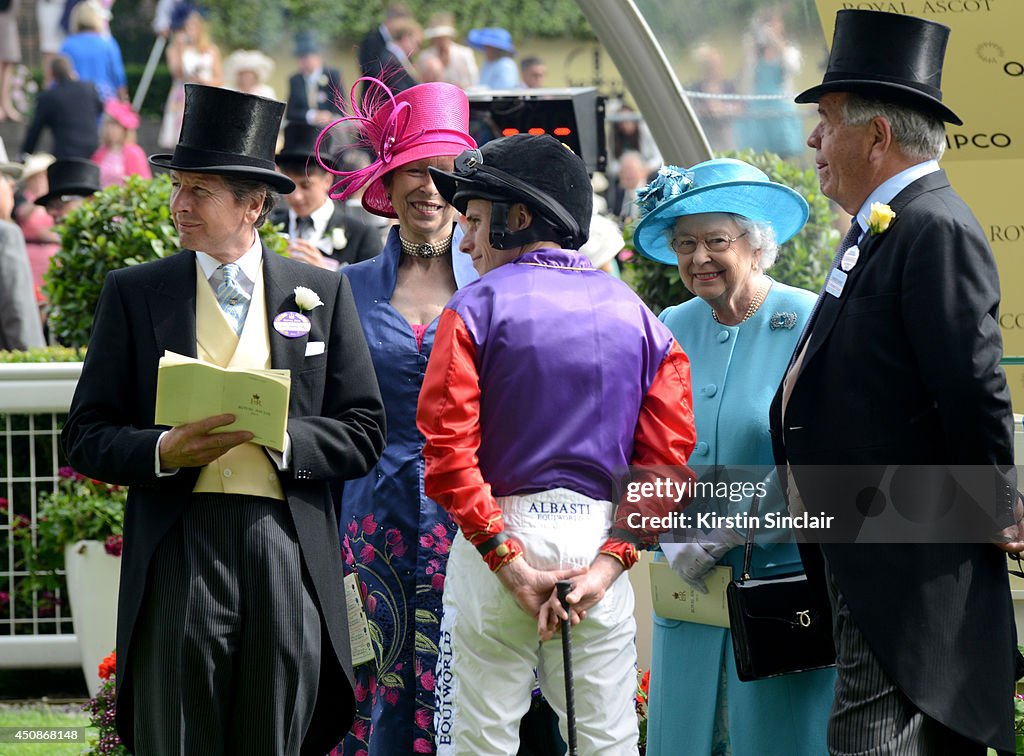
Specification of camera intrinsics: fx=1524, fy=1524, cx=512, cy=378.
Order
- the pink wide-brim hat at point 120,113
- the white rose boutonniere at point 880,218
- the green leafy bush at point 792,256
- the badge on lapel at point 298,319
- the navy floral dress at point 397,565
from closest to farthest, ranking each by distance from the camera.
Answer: the white rose boutonniere at point 880,218 < the badge on lapel at point 298,319 < the navy floral dress at point 397,565 < the green leafy bush at point 792,256 < the pink wide-brim hat at point 120,113

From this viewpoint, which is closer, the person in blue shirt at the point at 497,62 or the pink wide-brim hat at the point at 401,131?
the pink wide-brim hat at the point at 401,131

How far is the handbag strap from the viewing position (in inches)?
163

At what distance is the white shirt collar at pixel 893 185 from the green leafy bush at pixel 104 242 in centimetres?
367

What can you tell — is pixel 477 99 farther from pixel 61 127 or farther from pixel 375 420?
pixel 61 127

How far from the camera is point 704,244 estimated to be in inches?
173

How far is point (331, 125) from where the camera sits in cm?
489

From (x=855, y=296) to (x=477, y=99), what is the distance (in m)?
4.32

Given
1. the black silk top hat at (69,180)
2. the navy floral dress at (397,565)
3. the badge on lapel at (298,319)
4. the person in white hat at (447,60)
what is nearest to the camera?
the badge on lapel at (298,319)

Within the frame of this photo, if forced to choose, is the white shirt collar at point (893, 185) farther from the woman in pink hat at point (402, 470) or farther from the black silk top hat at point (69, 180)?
the black silk top hat at point (69, 180)

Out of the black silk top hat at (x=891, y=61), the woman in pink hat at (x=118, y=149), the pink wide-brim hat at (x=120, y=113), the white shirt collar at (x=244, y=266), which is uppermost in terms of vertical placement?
the pink wide-brim hat at (x=120, y=113)

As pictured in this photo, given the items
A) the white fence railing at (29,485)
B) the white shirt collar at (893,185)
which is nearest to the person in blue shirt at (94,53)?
the white fence railing at (29,485)

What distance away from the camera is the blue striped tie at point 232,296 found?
13.0 feet

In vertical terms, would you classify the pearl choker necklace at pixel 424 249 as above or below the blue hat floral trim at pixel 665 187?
below

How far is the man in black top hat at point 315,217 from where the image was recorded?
799 centimetres
